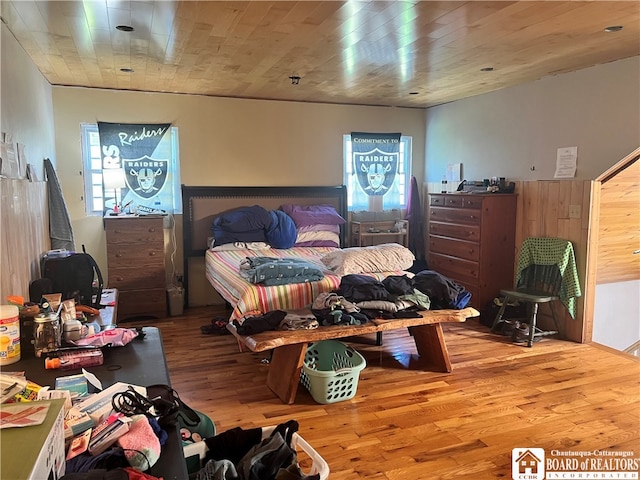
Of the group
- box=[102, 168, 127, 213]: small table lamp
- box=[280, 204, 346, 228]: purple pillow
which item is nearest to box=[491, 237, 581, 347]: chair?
box=[280, 204, 346, 228]: purple pillow

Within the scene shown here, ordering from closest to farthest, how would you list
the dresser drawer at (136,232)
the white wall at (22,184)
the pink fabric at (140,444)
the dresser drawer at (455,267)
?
the pink fabric at (140,444)
the white wall at (22,184)
the dresser drawer at (136,232)
the dresser drawer at (455,267)

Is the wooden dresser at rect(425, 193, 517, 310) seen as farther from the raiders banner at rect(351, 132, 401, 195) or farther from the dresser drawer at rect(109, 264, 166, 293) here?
the dresser drawer at rect(109, 264, 166, 293)

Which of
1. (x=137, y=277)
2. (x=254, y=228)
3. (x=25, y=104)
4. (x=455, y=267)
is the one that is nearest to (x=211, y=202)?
(x=254, y=228)

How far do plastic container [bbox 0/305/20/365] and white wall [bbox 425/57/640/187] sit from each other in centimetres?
397

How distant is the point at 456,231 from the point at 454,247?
7.0 inches

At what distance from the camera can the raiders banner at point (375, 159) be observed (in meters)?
5.95

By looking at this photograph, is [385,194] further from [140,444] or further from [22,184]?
[140,444]

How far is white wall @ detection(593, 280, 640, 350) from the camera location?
173 inches

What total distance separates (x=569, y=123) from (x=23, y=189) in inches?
166

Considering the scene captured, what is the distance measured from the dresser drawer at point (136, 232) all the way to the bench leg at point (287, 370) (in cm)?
224

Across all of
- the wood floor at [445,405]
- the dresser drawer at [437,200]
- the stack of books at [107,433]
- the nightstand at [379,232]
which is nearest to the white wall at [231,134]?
the nightstand at [379,232]

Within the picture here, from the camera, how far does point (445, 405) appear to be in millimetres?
3004

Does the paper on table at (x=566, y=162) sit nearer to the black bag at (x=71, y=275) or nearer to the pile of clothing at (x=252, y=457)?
the pile of clothing at (x=252, y=457)

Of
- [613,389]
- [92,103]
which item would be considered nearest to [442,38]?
[613,389]
